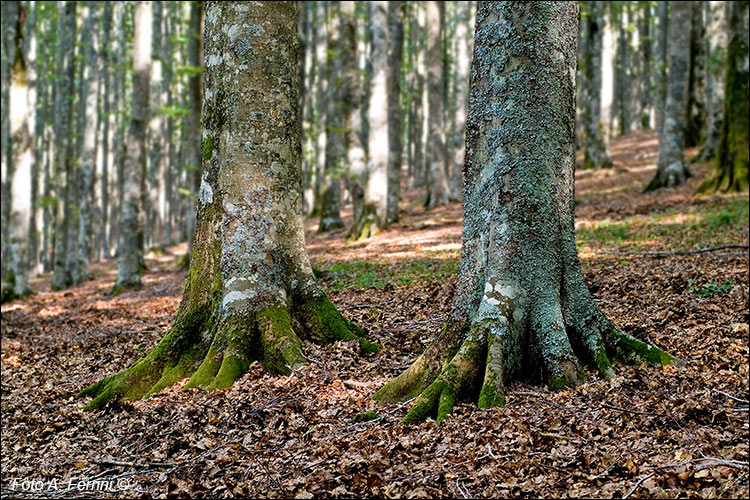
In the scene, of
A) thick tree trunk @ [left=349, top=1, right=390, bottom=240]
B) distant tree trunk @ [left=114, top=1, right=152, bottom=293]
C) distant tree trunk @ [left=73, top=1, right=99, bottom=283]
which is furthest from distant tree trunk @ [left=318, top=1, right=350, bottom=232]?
distant tree trunk @ [left=73, top=1, right=99, bottom=283]

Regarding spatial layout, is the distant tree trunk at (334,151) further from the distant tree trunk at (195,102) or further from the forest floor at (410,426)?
the forest floor at (410,426)

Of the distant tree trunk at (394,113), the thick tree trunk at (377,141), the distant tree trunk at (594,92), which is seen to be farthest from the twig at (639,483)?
the distant tree trunk at (594,92)

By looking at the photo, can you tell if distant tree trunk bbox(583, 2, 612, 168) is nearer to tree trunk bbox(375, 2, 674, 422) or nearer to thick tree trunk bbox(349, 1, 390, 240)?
thick tree trunk bbox(349, 1, 390, 240)

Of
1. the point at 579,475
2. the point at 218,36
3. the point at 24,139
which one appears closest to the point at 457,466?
the point at 579,475

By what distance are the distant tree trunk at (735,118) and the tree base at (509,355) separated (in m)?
9.34

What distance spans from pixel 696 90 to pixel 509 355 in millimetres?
20904

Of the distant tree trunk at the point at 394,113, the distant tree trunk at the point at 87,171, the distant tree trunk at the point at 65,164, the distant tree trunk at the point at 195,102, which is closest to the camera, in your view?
the distant tree trunk at the point at 195,102

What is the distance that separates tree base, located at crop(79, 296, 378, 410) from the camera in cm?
523

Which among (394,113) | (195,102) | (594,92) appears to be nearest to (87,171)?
(195,102)

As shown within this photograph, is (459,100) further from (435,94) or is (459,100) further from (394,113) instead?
(394,113)

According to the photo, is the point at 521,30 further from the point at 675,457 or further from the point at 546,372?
the point at 675,457

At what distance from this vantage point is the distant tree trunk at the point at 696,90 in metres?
21.0

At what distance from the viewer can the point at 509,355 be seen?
419cm

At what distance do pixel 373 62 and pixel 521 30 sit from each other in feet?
36.5
